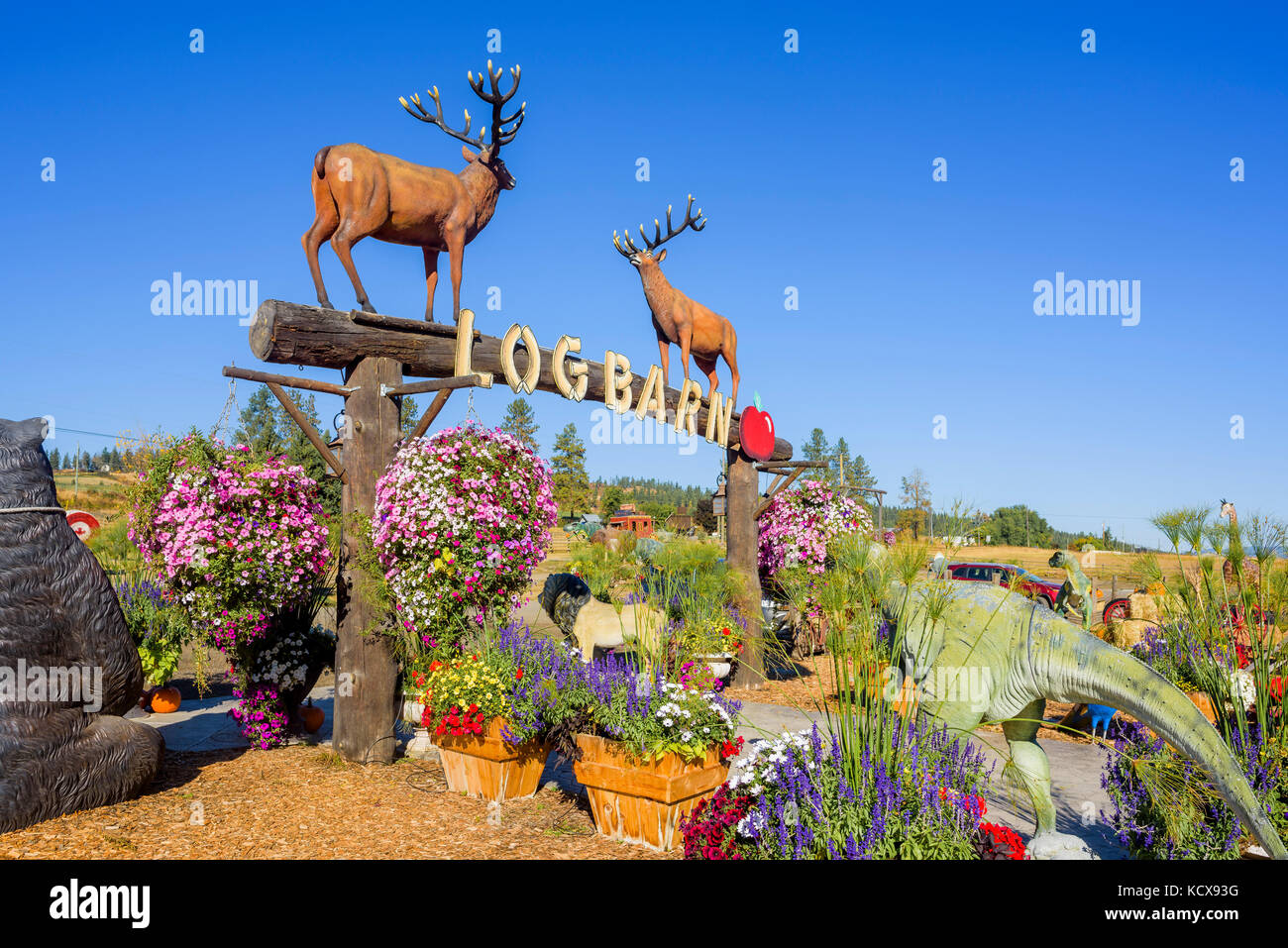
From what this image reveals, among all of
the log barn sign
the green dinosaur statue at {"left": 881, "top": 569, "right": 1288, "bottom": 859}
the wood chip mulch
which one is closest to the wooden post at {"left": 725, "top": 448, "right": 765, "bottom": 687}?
the log barn sign

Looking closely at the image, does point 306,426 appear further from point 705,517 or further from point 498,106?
point 705,517

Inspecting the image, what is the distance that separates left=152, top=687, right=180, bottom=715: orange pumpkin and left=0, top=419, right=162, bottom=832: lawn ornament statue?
3.10 meters

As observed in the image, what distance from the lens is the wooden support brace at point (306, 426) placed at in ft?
17.1

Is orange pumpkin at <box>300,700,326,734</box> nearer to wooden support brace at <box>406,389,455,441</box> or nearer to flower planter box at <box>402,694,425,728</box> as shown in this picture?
flower planter box at <box>402,694,425,728</box>

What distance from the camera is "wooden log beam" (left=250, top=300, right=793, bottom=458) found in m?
5.08

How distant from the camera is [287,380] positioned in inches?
211

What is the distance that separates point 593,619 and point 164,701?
417 cm

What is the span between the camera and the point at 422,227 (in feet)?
19.3
